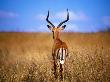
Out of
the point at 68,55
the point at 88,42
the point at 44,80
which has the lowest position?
the point at 44,80

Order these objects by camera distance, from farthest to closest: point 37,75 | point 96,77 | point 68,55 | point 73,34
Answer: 1. point 73,34
2. point 68,55
3. point 37,75
4. point 96,77

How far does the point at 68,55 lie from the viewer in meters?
11.6

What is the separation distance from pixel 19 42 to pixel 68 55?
13.0m

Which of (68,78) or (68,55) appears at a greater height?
(68,55)

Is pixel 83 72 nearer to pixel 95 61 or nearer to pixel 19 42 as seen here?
pixel 95 61

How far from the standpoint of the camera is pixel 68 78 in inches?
414

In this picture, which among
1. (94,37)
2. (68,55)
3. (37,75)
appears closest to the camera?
(37,75)

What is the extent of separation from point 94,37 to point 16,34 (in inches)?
259

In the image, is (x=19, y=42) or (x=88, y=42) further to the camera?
(x=19, y=42)

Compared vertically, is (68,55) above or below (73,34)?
below

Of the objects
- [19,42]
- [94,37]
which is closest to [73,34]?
[94,37]

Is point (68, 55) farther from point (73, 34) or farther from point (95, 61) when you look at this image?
point (73, 34)

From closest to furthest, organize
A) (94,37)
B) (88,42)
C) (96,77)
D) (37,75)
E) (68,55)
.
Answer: (96,77) → (37,75) → (68,55) → (88,42) → (94,37)

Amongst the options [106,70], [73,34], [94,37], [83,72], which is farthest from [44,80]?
[73,34]
